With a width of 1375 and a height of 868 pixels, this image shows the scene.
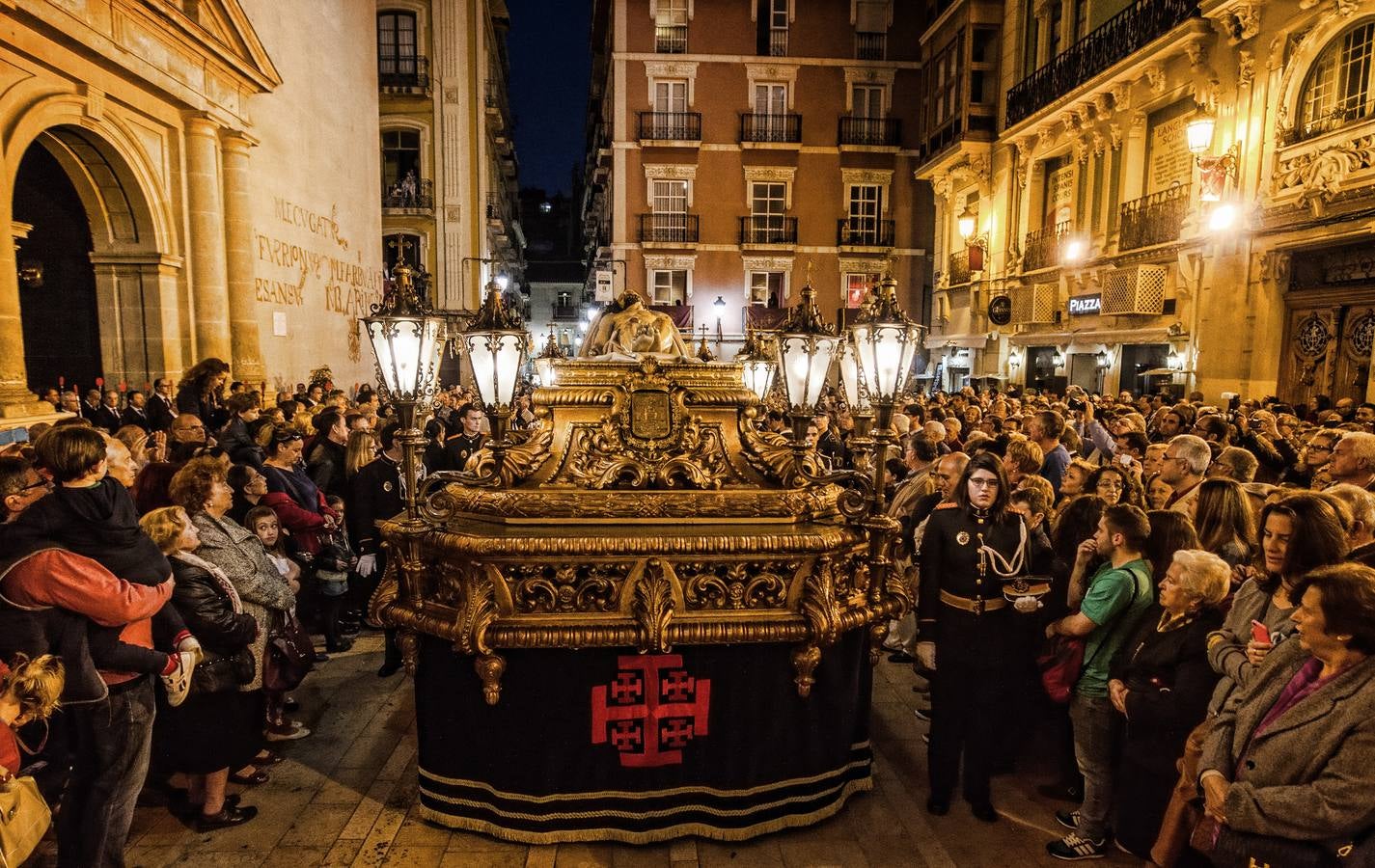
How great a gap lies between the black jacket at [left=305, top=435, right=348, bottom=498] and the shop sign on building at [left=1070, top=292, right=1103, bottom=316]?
15.3 m

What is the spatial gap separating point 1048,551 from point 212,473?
480 centimetres

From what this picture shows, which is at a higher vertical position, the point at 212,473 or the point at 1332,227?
the point at 1332,227

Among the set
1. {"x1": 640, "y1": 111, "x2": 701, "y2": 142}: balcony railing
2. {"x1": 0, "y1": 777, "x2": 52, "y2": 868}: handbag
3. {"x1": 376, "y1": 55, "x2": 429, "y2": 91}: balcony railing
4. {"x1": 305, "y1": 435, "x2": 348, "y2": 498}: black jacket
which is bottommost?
{"x1": 0, "y1": 777, "x2": 52, "y2": 868}: handbag

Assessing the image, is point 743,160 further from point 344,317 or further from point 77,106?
point 77,106

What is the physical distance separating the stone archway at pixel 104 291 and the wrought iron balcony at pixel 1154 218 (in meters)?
17.1

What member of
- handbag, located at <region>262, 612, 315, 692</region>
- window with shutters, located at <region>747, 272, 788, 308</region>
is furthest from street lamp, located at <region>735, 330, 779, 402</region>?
window with shutters, located at <region>747, 272, 788, 308</region>

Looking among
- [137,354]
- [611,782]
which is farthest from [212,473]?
[137,354]

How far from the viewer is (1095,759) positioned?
374cm

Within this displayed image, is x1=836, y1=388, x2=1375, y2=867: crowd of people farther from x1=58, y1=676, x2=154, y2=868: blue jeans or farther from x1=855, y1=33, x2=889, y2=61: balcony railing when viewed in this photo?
x1=855, y1=33, x2=889, y2=61: balcony railing

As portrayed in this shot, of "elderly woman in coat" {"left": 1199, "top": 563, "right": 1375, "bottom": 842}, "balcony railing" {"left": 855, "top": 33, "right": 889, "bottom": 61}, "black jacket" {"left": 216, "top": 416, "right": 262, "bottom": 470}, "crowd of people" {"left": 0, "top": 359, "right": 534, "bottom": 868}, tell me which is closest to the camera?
"elderly woman in coat" {"left": 1199, "top": 563, "right": 1375, "bottom": 842}

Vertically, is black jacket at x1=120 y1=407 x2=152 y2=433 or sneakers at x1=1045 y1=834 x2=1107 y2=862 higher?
black jacket at x1=120 y1=407 x2=152 y2=433

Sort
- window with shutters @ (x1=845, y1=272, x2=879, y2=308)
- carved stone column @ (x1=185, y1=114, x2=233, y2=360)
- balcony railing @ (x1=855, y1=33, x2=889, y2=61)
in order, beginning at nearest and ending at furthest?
carved stone column @ (x1=185, y1=114, x2=233, y2=360)
balcony railing @ (x1=855, y1=33, x2=889, y2=61)
window with shutters @ (x1=845, y1=272, x2=879, y2=308)

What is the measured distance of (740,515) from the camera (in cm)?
365

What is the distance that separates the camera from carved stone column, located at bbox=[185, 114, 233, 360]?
11.0 m
